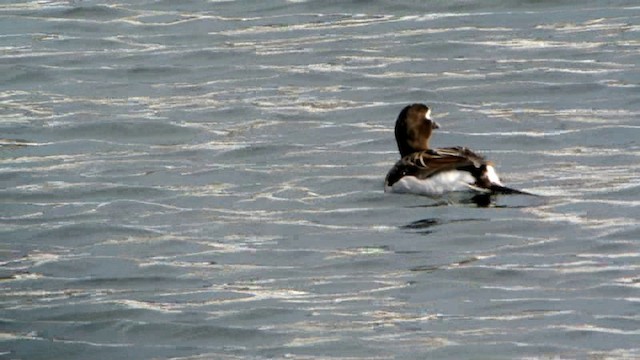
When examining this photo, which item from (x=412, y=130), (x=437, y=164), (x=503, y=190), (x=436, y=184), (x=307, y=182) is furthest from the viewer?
(x=412, y=130)

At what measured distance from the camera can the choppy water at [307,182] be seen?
37.0 ft

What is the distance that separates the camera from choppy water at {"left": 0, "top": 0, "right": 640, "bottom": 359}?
11289 millimetres

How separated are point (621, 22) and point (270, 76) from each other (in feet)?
12.2

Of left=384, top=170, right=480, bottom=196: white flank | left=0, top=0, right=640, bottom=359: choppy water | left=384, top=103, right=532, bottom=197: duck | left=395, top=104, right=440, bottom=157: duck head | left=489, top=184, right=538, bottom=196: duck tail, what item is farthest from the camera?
left=395, top=104, right=440, bottom=157: duck head

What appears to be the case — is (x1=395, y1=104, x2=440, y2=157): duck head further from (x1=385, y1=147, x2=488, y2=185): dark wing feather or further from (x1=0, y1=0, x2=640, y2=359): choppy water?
(x1=385, y1=147, x2=488, y2=185): dark wing feather

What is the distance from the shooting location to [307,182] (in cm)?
1576

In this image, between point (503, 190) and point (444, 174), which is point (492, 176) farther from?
point (444, 174)

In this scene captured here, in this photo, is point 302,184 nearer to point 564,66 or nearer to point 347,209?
point 347,209

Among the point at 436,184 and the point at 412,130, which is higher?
the point at 412,130

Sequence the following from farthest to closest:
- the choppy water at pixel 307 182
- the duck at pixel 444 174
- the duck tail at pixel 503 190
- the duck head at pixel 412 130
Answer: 1. the duck head at pixel 412 130
2. the duck at pixel 444 174
3. the duck tail at pixel 503 190
4. the choppy water at pixel 307 182

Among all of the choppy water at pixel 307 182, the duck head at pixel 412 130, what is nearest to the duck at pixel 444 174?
the choppy water at pixel 307 182

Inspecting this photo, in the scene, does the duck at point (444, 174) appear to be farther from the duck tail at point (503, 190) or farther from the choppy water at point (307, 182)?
the choppy water at point (307, 182)

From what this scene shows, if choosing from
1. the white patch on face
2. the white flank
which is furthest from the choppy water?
the white patch on face

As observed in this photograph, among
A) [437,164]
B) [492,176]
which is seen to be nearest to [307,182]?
[437,164]
